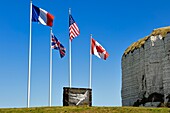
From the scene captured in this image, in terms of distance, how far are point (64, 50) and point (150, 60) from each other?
2253 centimetres

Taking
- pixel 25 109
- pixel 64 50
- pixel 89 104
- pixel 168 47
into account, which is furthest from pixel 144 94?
pixel 25 109

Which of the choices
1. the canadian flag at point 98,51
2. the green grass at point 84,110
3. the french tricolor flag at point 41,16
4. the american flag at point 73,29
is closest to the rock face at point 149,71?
the canadian flag at point 98,51

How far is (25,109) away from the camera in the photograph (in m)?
29.7

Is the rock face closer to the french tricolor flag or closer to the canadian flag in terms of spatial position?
the canadian flag

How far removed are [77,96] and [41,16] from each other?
7.16 meters

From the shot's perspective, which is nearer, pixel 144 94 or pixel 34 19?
pixel 34 19

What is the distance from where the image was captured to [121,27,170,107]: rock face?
56.2 m

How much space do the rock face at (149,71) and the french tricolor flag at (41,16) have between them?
2529 cm

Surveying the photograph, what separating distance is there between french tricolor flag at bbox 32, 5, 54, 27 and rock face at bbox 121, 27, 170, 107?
2529 cm

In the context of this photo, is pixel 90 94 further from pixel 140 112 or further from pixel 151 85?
pixel 151 85

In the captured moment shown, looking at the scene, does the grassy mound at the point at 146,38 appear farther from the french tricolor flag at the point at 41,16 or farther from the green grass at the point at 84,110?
the green grass at the point at 84,110

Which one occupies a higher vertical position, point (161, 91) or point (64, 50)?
point (64, 50)

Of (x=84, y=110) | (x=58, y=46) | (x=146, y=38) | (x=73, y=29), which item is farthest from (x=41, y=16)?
(x=146, y=38)

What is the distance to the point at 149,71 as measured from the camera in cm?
5897
